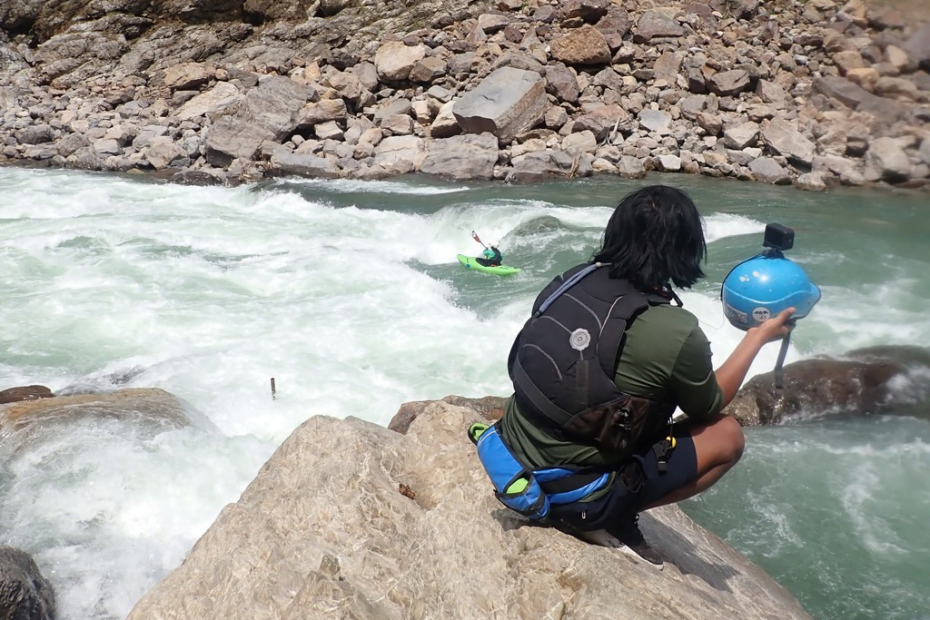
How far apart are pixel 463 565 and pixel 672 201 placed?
1.30 m

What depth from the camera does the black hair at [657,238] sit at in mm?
2178

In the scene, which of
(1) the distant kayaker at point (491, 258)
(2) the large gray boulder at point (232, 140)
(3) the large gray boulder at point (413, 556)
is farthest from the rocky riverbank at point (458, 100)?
(3) the large gray boulder at point (413, 556)

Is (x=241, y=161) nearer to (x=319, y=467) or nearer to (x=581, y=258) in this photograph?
(x=581, y=258)

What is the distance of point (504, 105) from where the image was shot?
50.4 feet

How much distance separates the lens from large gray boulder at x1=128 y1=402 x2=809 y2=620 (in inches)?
90.4

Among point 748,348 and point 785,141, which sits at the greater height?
point 748,348

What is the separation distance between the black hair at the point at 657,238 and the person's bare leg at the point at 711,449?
1.75ft

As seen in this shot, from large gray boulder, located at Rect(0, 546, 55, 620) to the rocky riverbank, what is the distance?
35.3 ft

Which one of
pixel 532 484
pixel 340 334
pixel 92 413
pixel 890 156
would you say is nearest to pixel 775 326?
pixel 532 484

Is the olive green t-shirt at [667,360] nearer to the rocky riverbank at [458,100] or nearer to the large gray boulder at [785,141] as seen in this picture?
the rocky riverbank at [458,100]

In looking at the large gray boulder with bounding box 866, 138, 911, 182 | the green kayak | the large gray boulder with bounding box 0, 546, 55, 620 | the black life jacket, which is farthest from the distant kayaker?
the large gray boulder with bounding box 866, 138, 911, 182

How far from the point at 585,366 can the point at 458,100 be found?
574 inches

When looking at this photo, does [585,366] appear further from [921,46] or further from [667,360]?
[921,46]

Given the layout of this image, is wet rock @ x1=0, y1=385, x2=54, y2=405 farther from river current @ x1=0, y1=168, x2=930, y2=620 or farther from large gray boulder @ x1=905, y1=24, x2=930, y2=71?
large gray boulder @ x1=905, y1=24, x2=930, y2=71
